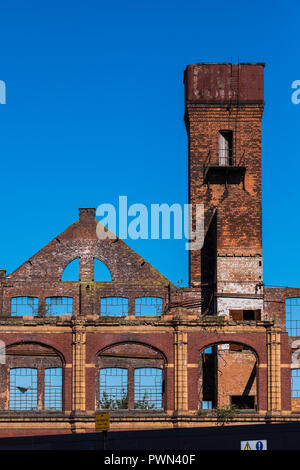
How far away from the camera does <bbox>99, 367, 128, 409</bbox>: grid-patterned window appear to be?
43.2 metres

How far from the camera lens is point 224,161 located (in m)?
49.9

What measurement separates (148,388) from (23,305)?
10.2 m

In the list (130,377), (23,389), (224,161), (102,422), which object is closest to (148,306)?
(130,377)

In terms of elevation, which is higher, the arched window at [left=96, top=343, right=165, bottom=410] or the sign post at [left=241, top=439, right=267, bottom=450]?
the arched window at [left=96, top=343, right=165, bottom=410]

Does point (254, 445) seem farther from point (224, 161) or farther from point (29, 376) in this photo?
point (224, 161)

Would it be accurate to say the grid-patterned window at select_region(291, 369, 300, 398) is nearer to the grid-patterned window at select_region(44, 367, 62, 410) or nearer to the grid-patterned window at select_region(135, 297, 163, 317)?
the grid-patterned window at select_region(135, 297, 163, 317)

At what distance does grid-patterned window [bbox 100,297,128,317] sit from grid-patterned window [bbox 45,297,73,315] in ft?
6.13

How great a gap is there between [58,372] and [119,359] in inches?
130

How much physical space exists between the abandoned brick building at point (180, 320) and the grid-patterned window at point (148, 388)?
6 cm

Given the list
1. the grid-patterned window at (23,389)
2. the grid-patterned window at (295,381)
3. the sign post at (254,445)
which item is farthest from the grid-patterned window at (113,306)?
the sign post at (254,445)

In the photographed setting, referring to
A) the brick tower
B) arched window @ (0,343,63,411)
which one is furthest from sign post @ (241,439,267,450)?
the brick tower

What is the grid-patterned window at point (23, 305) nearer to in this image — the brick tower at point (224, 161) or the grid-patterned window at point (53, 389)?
the grid-patterned window at point (53, 389)

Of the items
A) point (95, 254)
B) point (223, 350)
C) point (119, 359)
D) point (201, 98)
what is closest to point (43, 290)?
point (95, 254)

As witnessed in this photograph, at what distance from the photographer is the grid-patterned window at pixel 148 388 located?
43.2m
